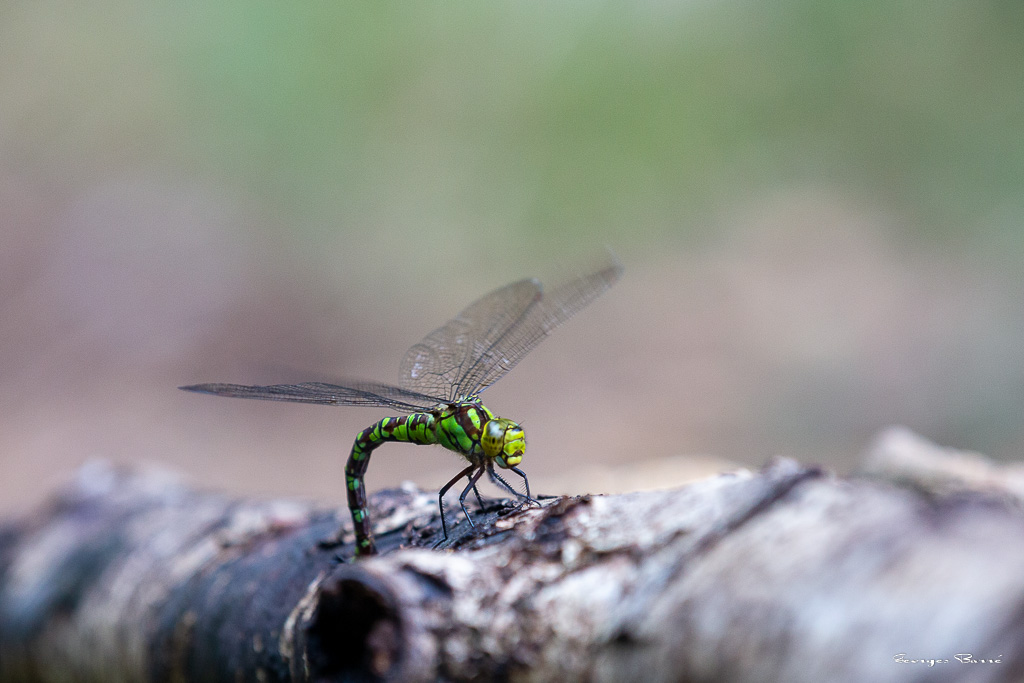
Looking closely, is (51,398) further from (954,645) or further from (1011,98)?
(1011,98)

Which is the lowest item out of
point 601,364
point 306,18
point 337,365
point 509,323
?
point 509,323

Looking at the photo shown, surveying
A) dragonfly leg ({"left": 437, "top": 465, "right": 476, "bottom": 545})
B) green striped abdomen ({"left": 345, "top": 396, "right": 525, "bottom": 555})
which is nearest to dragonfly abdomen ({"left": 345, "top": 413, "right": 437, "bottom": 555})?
green striped abdomen ({"left": 345, "top": 396, "right": 525, "bottom": 555})

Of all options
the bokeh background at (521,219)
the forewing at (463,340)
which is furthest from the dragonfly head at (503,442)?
the bokeh background at (521,219)

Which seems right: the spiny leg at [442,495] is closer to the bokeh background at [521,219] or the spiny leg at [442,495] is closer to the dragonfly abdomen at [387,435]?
the dragonfly abdomen at [387,435]

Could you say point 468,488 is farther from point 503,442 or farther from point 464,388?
point 464,388

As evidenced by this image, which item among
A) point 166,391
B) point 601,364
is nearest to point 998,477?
point 601,364

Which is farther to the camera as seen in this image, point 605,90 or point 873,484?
point 605,90

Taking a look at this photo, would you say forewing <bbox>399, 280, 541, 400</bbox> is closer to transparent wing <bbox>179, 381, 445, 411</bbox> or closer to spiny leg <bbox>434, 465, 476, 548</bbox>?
transparent wing <bbox>179, 381, 445, 411</bbox>
